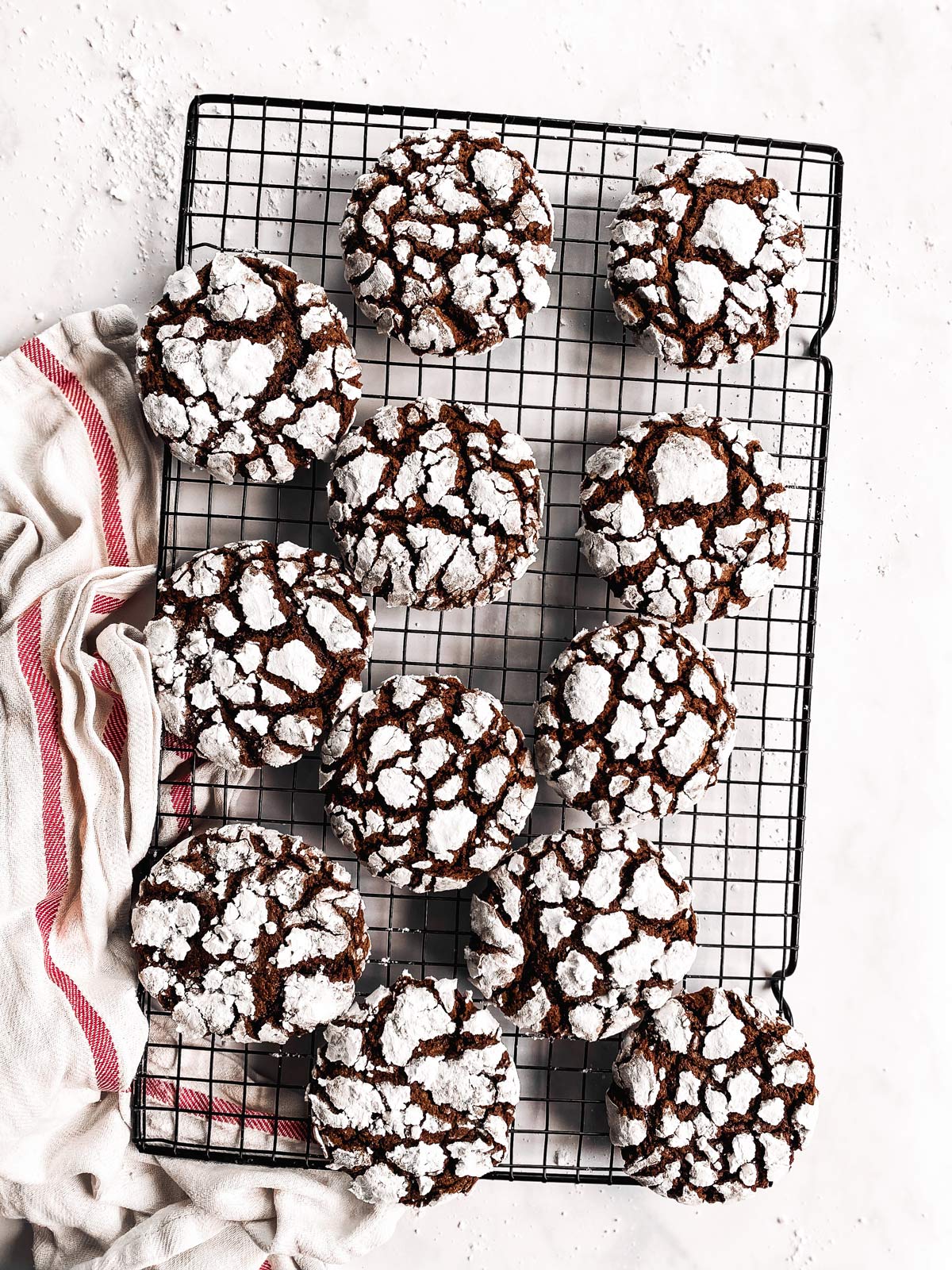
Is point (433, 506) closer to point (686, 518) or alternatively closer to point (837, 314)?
point (686, 518)

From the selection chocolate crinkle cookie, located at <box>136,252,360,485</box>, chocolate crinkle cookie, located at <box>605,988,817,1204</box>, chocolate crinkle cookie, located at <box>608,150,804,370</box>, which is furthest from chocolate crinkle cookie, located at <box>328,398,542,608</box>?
chocolate crinkle cookie, located at <box>605,988,817,1204</box>

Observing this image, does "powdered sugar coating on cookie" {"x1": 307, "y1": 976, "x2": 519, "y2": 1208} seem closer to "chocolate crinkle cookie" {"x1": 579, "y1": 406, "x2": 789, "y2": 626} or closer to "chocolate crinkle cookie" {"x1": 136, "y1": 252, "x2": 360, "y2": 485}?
"chocolate crinkle cookie" {"x1": 579, "y1": 406, "x2": 789, "y2": 626}

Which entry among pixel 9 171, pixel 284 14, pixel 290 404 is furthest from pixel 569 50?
pixel 9 171

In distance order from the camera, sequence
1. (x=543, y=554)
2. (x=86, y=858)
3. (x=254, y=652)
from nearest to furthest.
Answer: (x=254, y=652)
(x=86, y=858)
(x=543, y=554)

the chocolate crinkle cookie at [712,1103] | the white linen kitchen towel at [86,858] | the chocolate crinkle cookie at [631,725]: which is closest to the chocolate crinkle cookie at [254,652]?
the white linen kitchen towel at [86,858]

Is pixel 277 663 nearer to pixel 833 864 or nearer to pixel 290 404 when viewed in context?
pixel 290 404

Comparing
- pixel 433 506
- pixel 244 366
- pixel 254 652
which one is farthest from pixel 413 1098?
pixel 244 366
